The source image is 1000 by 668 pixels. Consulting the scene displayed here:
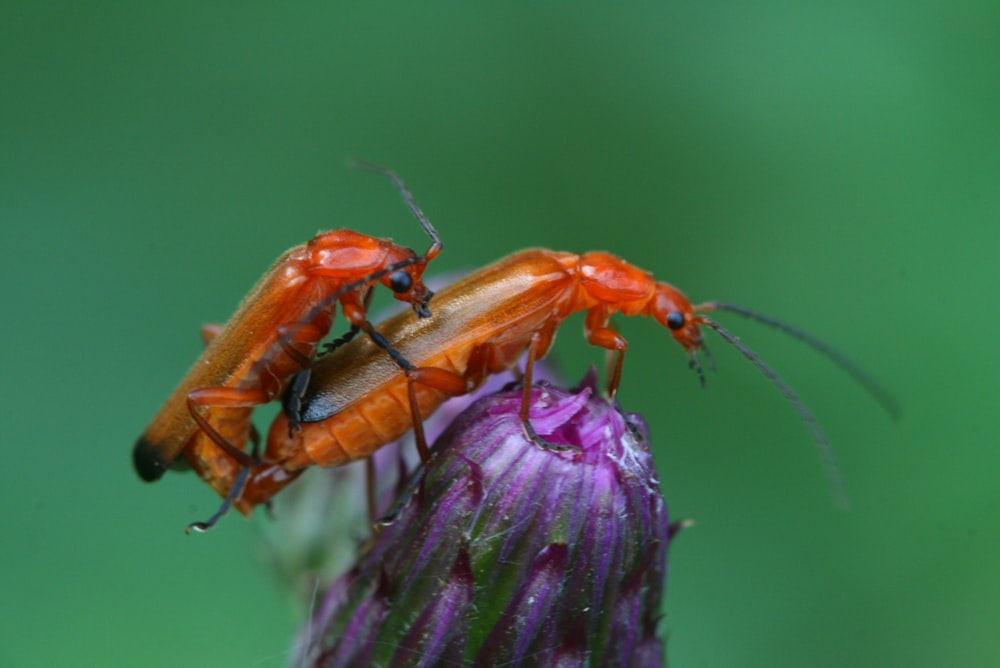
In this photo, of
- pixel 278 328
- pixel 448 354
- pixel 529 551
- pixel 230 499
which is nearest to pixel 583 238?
pixel 448 354

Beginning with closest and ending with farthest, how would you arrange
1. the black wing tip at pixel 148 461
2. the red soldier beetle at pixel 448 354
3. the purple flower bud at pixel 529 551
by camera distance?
1. the purple flower bud at pixel 529 551
2. the red soldier beetle at pixel 448 354
3. the black wing tip at pixel 148 461

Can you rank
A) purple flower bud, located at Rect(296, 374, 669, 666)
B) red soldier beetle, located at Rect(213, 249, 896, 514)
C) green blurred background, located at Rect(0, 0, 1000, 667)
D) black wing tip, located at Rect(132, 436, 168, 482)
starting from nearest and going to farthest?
purple flower bud, located at Rect(296, 374, 669, 666) < red soldier beetle, located at Rect(213, 249, 896, 514) < black wing tip, located at Rect(132, 436, 168, 482) < green blurred background, located at Rect(0, 0, 1000, 667)

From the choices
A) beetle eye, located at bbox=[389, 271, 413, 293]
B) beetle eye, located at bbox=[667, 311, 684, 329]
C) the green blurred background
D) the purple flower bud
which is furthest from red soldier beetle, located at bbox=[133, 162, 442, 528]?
the green blurred background

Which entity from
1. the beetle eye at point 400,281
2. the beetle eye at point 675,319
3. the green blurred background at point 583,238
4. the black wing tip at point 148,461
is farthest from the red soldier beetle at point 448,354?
the green blurred background at point 583,238

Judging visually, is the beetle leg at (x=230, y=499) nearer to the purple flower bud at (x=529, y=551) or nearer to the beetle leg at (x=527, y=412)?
the purple flower bud at (x=529, y=551)

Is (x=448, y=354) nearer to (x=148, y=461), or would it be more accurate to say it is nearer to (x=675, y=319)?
(x=675, y=319)

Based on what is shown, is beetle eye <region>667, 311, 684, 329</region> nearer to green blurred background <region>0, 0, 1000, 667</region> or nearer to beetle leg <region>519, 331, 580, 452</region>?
beetle leg <region>519, 331, 580, 452</region>
